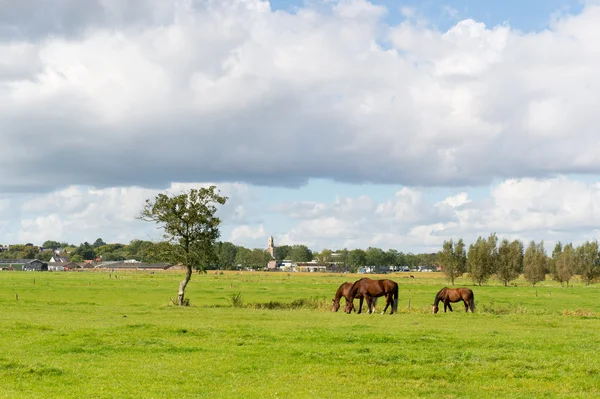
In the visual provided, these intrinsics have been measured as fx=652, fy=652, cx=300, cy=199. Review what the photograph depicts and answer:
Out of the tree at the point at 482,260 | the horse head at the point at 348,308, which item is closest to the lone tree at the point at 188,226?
the horse head at the point at 348,308

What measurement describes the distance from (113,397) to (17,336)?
1266cm

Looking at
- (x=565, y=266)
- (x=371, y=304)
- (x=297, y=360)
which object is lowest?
(x=297, y=360)

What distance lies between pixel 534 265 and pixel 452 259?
54.2 ft

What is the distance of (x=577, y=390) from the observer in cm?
1683

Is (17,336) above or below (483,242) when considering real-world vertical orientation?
below

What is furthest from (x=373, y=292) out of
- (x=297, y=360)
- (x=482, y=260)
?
(x=482, y=260)

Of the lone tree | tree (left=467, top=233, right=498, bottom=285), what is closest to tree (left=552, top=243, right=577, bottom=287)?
tree (left=467, top=233, right=498, bottom=285)

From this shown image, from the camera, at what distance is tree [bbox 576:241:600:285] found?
138625 millimetres

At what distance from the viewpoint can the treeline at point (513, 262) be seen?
12631 centimetres

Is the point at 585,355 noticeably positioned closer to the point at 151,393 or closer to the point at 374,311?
the point at 151,393

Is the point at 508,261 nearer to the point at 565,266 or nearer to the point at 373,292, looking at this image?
the point at 565,266

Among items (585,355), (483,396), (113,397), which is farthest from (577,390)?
(113,397)

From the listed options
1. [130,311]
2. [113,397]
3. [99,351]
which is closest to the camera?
[113,397]

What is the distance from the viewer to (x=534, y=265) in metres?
131
